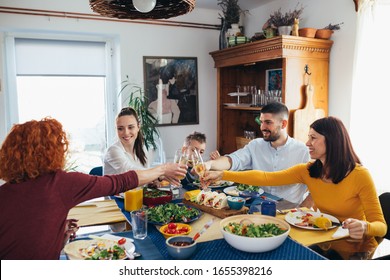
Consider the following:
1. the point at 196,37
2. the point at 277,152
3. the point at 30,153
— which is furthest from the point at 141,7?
the point at 196,37

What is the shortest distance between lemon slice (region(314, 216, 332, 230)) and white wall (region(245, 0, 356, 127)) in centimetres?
175

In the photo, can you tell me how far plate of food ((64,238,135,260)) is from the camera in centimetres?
125

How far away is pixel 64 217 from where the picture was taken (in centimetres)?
126

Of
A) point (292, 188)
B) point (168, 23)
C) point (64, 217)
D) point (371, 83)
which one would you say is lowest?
point (292, 188)

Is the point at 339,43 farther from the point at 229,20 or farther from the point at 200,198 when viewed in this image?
the point at 200,198

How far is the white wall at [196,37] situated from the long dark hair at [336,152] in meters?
1.33

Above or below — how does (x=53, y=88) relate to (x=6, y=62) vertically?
below

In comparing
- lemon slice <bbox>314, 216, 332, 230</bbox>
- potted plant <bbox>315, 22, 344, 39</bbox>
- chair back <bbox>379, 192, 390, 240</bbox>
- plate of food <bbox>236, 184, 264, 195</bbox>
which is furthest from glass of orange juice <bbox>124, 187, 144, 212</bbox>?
potted plant <bbox>315, 22, 344, 39</bbox>

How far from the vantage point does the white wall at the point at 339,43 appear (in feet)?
9.71

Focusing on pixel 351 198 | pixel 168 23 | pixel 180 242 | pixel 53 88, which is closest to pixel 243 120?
pixel 168 23

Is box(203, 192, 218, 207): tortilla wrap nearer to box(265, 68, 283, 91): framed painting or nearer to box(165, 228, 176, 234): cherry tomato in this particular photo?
box(165, 228, 176, 234): cherry tomato

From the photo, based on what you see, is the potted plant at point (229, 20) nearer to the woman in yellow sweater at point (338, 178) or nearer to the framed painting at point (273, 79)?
the framed painting at point (273, 79)
